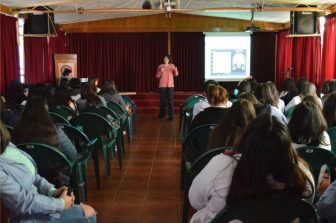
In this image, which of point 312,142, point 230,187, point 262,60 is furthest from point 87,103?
point 262,60

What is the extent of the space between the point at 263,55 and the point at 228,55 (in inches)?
61.6

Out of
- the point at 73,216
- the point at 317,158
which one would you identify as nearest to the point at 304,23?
the point at 317,158

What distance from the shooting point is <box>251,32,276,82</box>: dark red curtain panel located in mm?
12421

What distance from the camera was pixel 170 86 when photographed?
9.67 m

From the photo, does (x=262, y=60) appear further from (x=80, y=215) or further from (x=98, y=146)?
(x=80, y=215)

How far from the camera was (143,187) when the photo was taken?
439 cm

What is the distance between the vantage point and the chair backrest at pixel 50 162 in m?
2.83

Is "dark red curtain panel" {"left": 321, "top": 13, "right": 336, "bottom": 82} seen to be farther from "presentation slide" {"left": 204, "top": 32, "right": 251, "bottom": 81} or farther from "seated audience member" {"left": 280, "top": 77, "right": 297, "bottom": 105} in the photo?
"presentation slide" {"left": 204, "top": 32, "right": 251, "bottom": 81}

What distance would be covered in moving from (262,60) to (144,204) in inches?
378

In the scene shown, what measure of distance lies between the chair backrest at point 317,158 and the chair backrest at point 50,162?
1590mm

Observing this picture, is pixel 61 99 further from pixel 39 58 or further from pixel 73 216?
pixel 39 58

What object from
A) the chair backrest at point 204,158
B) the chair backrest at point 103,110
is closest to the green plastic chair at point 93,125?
the chair backrest at point 103,110

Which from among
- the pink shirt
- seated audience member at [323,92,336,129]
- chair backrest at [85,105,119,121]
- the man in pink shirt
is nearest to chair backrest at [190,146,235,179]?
seated audience member at [323,92,336,129]

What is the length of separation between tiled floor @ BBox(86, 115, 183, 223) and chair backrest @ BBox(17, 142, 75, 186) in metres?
0.73
